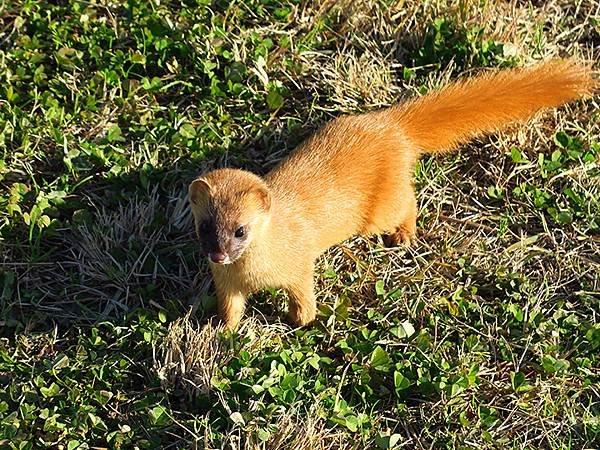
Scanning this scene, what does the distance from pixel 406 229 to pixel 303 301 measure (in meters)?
0.79

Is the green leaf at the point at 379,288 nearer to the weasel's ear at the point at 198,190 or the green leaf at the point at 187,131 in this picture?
the weasel's ear at the point at 198,190

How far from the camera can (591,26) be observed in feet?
18.4

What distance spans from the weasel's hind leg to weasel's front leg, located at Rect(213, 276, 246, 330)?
0.91m

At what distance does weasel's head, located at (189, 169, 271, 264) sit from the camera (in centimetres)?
376

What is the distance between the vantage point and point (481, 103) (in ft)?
15.2

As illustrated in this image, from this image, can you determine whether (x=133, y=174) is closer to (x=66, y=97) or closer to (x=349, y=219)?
(x=66, y=97)

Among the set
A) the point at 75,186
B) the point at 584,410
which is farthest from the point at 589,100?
the point at 75,186

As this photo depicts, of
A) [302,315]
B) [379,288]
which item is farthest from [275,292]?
[379,288]

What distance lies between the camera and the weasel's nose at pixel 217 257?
371 centimetres

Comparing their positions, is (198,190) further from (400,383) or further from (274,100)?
(274,100)

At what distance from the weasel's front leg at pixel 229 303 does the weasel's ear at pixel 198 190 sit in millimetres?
409

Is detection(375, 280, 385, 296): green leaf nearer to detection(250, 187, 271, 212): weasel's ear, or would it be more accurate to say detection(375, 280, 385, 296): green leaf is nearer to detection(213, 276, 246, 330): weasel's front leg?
detection(213, 276, 246, 330): weasel's front leg

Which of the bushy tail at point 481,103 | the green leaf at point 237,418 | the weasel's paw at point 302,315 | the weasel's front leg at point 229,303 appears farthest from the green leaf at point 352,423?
the bushy tail at point 481,103

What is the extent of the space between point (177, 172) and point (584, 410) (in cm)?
233
